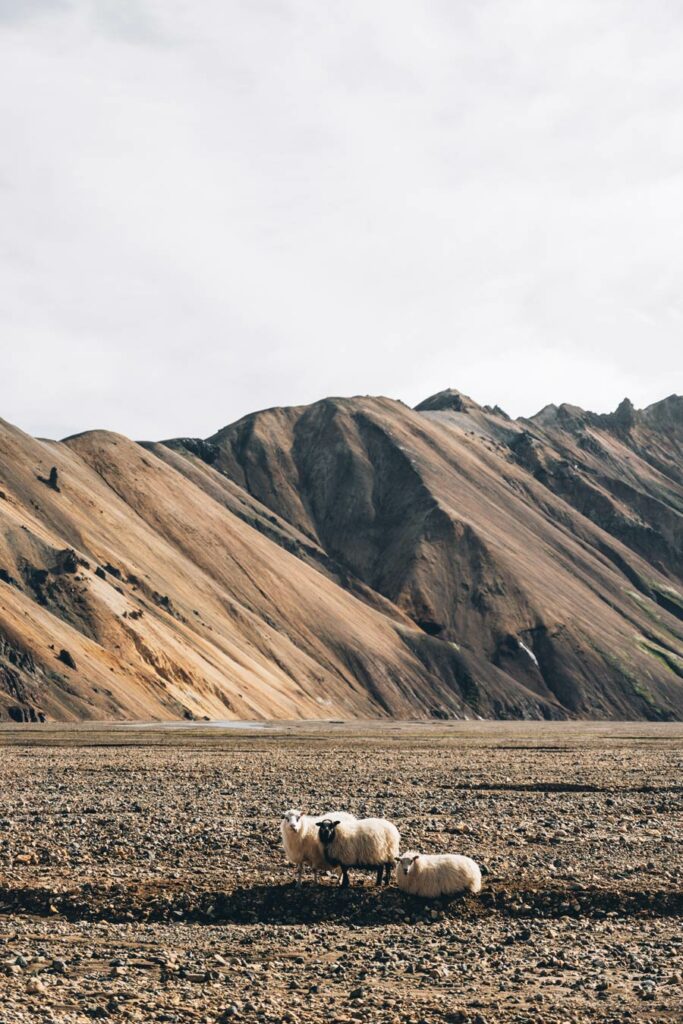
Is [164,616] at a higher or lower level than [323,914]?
higher

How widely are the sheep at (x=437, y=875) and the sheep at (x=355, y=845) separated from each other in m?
1.28

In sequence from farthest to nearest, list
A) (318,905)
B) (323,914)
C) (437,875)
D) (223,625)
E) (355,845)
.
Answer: (223,625)
(355,845)
(437,875)
(318,905)
(323,914)

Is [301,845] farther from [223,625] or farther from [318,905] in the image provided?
[223,625]

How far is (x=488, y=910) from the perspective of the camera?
1956 cm

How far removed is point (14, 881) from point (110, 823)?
24.8 feet

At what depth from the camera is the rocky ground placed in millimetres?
14078

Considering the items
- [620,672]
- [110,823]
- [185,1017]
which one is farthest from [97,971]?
[620,672]

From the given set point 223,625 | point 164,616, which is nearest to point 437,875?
point 164,616

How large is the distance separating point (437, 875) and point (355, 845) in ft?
6.64

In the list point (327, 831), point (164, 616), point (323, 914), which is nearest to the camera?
point (323, 914)

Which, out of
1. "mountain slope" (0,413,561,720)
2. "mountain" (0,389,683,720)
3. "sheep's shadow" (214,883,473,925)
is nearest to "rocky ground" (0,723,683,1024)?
"sheep's shadow" (214,883,473,925)

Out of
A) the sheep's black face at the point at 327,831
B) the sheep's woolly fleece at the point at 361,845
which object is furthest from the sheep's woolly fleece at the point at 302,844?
the sheep's woolly fleece at the point at 361,845

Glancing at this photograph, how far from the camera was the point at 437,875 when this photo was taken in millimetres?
20156

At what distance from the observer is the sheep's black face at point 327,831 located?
2133 cm
